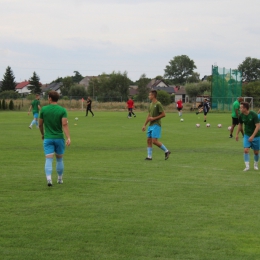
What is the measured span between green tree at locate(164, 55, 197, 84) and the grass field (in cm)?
16183

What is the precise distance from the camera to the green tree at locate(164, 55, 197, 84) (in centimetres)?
17612

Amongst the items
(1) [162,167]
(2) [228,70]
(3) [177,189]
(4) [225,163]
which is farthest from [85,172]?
(2) [228,70]

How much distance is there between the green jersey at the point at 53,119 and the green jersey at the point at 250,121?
493 centimetres

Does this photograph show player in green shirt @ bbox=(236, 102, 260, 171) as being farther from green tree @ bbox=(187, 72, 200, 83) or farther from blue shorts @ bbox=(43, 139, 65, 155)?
green tree @ bbox=(187, 72, 200, 83)

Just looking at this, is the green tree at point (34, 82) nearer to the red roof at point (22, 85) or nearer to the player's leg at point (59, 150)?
the red roof at point (22, 85)

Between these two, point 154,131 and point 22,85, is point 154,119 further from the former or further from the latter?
point 22,85

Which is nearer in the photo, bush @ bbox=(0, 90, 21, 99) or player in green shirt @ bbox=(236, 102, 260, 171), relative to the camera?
player in green shirt @ bbox=(236, 102, 260, 171)

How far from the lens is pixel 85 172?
44.7ft

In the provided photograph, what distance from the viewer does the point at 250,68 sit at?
152875mm

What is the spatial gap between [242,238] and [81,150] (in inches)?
512

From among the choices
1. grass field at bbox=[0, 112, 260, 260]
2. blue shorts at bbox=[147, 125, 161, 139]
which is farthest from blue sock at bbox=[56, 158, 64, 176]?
blue shorts at bbox=[147, 125, 161, 139]

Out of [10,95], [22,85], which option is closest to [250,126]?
[10,95]

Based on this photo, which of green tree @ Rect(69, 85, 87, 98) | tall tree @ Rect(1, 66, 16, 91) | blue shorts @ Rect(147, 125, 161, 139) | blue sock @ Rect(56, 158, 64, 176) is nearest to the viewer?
blue sock @ Rect(56, 158, 64, 176)

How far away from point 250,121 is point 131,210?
5858 millimetres
